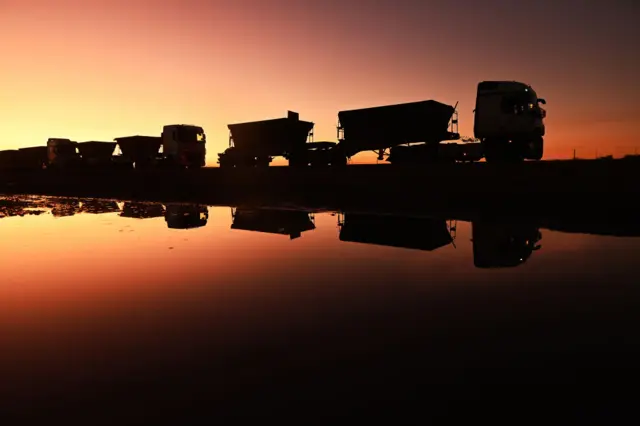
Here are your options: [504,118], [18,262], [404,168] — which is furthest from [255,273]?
[504,118]

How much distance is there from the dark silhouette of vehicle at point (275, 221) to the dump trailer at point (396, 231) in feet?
4.34

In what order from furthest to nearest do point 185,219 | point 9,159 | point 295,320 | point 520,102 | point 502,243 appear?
point 9,159 → point 520,102 → point 185,219 → point 502,243 → point 295,320

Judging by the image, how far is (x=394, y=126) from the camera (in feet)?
83.9

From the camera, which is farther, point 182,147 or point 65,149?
point 65,149

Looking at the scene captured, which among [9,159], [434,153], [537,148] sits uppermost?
[9,159]

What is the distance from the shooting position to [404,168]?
2159 centimetres

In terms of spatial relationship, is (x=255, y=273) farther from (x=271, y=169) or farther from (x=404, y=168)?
(x=271, y=169)

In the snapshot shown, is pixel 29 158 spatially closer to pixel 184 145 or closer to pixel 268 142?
pixel 184 145

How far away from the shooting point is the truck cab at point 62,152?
4688 centimetres

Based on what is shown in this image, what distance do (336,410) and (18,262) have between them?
839 cm

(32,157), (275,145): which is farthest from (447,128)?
(32,157)

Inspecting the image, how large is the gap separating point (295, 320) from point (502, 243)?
6961mm

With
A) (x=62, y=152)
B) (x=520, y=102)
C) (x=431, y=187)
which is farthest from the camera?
(x=62, y=152)

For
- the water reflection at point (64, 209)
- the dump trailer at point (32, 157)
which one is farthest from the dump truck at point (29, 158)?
the water reflection at point (64, 209)
